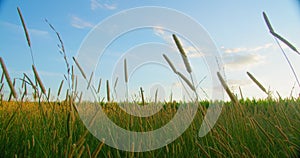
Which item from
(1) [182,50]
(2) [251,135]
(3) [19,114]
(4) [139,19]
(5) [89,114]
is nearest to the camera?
(1) [182,50]

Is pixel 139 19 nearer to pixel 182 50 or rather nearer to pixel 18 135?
pixel 182 50

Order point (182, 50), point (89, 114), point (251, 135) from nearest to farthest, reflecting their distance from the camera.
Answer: point (182, 50) → point (251, 135) → point (89, 114)

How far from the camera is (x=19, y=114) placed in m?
3.16

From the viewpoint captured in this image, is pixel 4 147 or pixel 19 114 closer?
pixel 4 147

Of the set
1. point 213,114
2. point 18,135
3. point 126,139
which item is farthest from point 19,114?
point 213,114

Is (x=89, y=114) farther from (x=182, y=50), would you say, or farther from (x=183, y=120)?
(x=182, y=50)

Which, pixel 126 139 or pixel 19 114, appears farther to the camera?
pixel 19 114

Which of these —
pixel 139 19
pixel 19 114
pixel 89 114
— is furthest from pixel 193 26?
pixel 19 114


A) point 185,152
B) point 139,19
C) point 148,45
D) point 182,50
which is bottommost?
point 185,152

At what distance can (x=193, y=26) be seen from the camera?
2.50 meters

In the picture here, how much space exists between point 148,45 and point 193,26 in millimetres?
612

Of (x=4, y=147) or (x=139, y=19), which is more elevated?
(x=139, y=19)

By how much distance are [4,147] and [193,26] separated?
1874 mm

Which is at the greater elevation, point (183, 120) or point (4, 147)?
point (183, 120)
